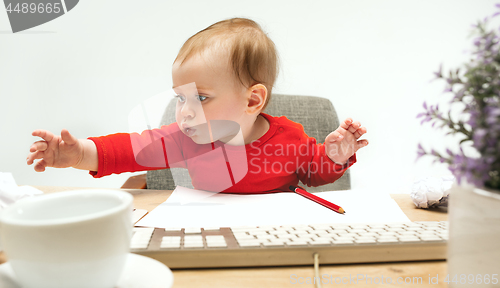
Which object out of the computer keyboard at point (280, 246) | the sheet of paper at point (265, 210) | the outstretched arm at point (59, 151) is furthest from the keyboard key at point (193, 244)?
the outstretched arm at point (59, 151)

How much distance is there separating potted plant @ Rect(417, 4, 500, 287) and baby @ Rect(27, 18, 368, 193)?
423 millimetres

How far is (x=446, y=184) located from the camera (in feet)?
1.87

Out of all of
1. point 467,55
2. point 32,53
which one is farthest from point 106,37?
point 467,55

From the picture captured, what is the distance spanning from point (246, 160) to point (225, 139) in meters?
0.08

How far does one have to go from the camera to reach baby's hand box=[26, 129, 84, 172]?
605 millimetres

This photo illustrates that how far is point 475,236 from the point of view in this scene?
0.86 feet

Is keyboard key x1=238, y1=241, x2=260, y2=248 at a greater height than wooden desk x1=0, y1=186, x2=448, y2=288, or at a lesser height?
greater


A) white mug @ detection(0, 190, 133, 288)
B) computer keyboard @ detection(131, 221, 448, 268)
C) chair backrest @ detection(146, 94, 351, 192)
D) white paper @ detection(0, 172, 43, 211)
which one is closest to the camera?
white mug @ detection(0, 190, 133, 288)

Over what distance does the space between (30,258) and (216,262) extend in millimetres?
171

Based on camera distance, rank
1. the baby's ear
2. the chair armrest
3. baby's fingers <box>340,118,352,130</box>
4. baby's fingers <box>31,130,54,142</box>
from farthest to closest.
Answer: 1. the chair armrest
2. the baby's ear
3. baby's fingers <box>340,118,352,130</box>
4. baby's fingers <box>31,130,54,142</box>

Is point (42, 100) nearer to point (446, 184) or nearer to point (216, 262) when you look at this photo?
point (216, 262)

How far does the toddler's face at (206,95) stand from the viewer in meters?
0.70

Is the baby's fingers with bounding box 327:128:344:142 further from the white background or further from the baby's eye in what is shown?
the white background

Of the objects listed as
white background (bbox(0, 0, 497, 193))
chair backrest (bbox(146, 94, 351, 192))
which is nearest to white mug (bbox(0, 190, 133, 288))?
chair backrest (bbox(146, 94, 351, 192))
